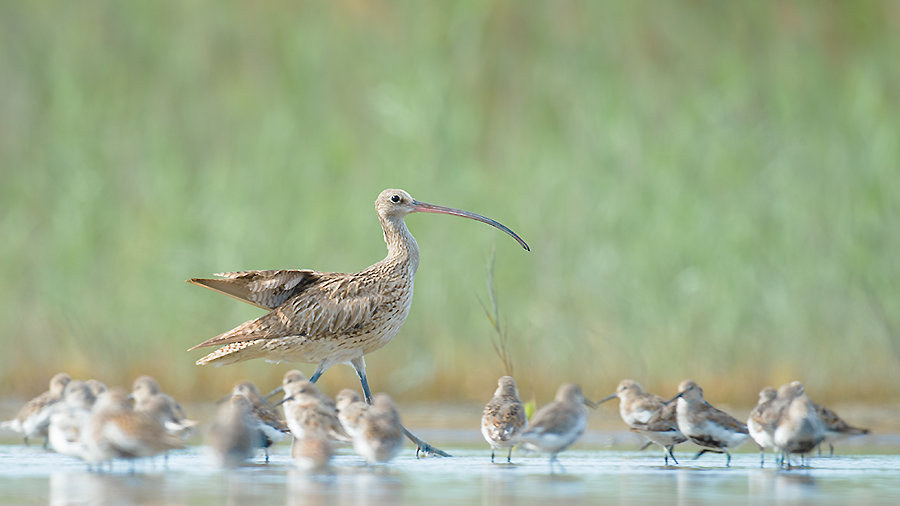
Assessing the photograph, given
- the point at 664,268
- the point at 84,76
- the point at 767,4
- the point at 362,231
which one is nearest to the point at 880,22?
the point at 767,4

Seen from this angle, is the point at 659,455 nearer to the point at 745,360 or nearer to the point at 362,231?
the point at 745,360

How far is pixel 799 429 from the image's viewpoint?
7750 millimetres

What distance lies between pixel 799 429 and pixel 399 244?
3.41m

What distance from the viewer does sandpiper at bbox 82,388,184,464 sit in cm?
705

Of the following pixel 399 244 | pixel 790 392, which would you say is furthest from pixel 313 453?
pixel 790 392

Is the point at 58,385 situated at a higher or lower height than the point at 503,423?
higher

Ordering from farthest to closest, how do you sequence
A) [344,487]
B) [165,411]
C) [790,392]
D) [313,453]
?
[790,392] < [165,411] < [313,453] < [344,487]

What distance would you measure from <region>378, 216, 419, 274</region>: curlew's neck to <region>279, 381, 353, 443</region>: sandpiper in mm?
1754

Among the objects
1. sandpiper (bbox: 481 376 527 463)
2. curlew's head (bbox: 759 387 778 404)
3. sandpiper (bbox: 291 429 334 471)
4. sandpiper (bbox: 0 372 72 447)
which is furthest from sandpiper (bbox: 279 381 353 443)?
curlew's head (bbox: 759 387 778 404)

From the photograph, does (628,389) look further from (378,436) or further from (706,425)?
(378,436)

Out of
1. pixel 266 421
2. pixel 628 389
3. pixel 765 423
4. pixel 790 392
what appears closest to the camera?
pixel 765 423

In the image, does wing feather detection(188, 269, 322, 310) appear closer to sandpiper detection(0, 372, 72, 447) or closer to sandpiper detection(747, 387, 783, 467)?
sandpiper detection(0, 372, 72, 447)

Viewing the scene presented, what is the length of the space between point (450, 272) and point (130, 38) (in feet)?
19.8

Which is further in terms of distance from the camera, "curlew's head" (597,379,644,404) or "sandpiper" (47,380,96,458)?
"curlew's head" (597,379,644,404)
